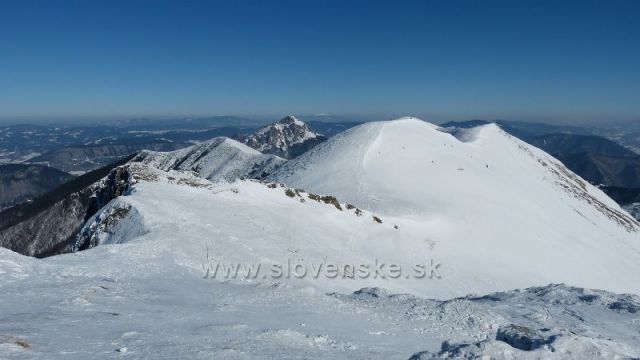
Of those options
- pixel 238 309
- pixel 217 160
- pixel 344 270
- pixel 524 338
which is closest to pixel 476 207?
pixel 344 270

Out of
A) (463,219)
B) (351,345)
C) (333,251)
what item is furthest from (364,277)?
(463,219)

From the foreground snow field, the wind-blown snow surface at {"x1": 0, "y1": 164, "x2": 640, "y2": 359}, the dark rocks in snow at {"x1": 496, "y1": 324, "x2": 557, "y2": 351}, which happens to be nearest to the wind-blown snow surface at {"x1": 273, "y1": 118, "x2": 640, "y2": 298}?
the foreground snow field

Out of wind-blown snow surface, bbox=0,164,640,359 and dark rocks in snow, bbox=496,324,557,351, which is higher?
dark rocks in snow, bbox=496,324,557,351

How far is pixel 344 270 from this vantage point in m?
26.9

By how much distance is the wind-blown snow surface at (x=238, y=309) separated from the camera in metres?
10.6

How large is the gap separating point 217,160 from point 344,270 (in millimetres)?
117405

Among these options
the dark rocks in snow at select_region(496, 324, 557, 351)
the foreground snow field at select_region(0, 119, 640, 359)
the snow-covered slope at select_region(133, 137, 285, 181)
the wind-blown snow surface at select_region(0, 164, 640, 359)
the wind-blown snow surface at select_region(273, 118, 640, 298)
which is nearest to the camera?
the wind-blown snow surface at select_region(0, 164, 640, 359)

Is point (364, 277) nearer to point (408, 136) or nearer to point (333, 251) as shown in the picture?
point (333, 251)

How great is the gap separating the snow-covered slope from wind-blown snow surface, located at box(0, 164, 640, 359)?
7892 cm

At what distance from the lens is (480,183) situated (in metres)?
52.9

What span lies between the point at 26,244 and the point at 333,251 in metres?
107

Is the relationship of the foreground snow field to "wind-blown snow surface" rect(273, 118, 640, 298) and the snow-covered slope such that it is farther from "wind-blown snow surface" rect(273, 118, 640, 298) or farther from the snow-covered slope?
the snow-covered slope

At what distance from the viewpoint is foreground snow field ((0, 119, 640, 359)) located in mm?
11492

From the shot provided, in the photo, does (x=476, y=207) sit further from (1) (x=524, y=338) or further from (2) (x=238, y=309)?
(1) (x=524, y=338)
